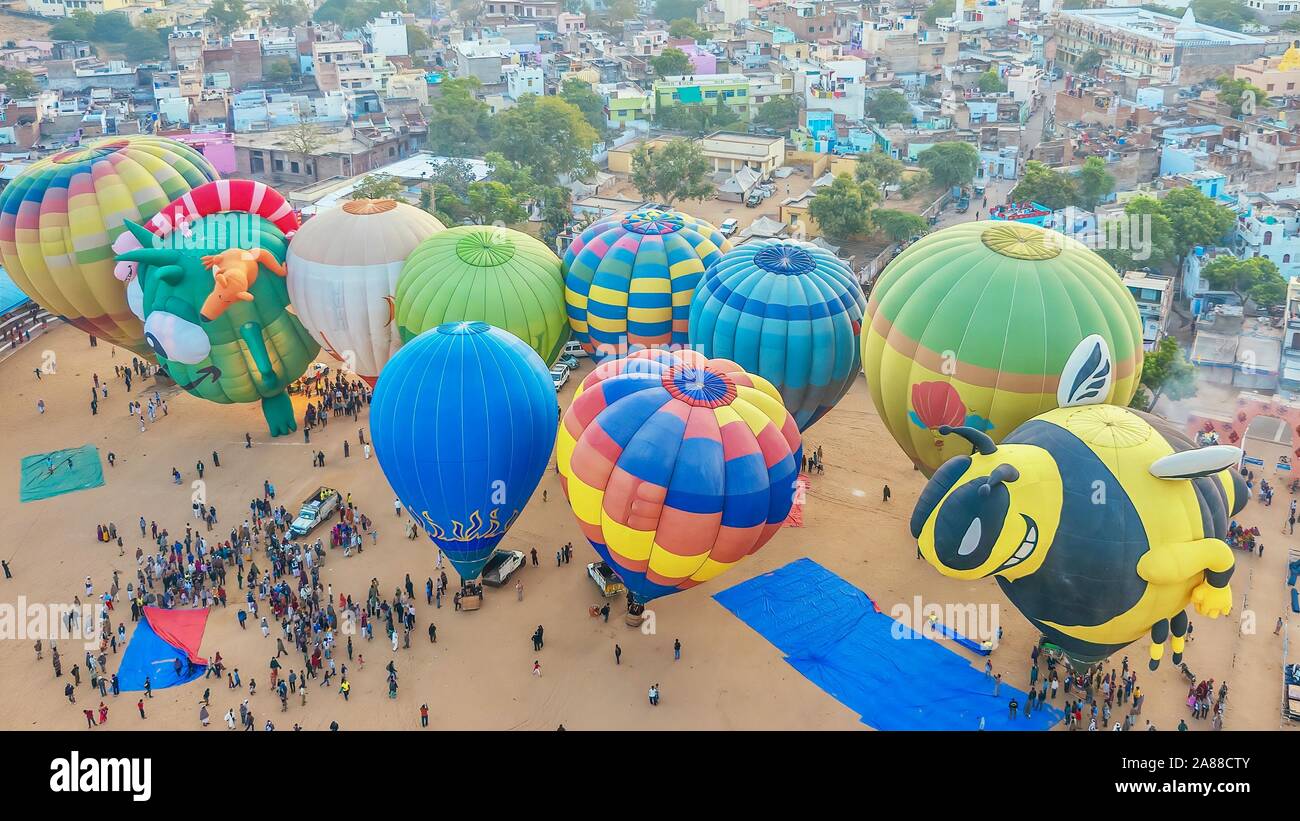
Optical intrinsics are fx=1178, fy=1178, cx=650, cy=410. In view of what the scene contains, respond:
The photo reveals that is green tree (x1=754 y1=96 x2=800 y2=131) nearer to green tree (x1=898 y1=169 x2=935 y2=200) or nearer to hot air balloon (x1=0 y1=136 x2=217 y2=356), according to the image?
green tree (x1=898 y1=169 x2=935 y2=200)

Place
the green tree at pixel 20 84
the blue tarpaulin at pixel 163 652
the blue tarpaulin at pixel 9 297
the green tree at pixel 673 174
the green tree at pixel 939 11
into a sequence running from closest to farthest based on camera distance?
the blue tarpaulin at pixel 163 652 < the blue tarpaulin at pixel 9 297 < the green tree at pixel 673 174 < the green tree at pixel 20 84 < the green tree at pixel 939 11

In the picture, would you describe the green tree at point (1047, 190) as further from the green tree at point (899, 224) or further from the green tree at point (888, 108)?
the green tree at point (888, 108)

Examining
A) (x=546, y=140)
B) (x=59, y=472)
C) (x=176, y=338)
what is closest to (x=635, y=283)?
(x=176, y=338)

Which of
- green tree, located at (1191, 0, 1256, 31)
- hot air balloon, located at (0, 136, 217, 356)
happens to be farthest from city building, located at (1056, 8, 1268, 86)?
hot air balloon, located at (0, 136, 217, 356)

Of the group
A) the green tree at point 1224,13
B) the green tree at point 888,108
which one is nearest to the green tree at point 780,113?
the green tree at point 888,108

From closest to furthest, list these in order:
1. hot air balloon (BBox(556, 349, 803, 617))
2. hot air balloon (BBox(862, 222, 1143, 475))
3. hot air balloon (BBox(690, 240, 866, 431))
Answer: hot air balloon (BBox(556, 349, 803, 617)) < hot air balloon (BBox(862, 222, 1143, 475)) < hot air balloon (BBox(690, 240, 866, 431))

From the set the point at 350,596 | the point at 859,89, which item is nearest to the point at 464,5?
the point at 859,89
